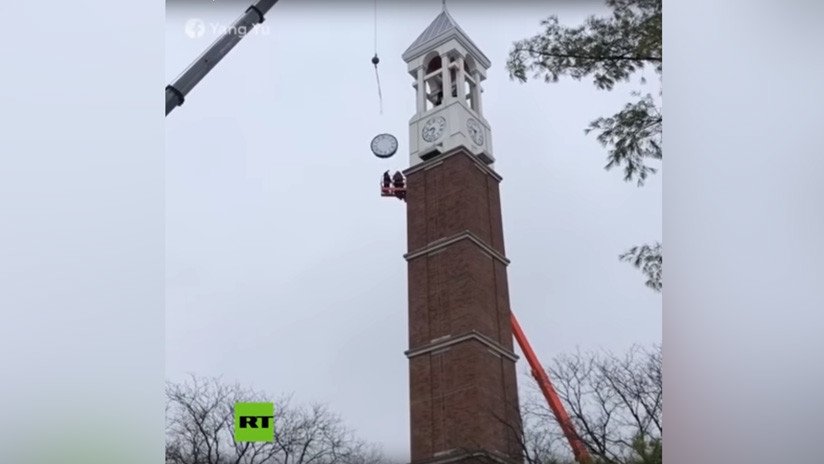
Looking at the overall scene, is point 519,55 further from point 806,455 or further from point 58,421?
point 58,421

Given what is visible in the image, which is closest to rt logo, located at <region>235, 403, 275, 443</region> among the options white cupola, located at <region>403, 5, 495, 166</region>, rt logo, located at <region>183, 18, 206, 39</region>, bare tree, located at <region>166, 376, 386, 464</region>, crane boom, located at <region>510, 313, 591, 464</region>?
bare tree, located at <region>166, 376, 386, 464</region>

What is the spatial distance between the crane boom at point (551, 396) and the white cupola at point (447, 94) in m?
0.76

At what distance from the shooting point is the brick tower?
400 cm

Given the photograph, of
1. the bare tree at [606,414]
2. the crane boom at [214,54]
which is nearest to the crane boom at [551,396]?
the bare tree at [606,414]

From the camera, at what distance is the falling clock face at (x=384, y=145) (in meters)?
4.08

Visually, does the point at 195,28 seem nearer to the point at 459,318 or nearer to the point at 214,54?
the point at 214,54

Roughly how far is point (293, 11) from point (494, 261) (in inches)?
51.7

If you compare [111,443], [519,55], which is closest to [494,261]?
[519,55]

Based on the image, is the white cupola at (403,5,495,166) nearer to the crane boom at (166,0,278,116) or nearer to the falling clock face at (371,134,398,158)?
the falling clock face at (371,134,398,158)

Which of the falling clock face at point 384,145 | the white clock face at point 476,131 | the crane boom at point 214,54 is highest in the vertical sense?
the crane boom at point 214,54

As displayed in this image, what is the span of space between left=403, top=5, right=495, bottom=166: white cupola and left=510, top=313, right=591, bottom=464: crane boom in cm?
76

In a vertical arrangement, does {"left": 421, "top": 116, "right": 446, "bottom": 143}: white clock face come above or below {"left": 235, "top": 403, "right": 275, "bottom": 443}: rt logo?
above

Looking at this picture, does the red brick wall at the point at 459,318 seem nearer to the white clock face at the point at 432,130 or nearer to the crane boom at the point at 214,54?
the white clock face at the point at 432,130

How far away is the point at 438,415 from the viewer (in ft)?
13.2
